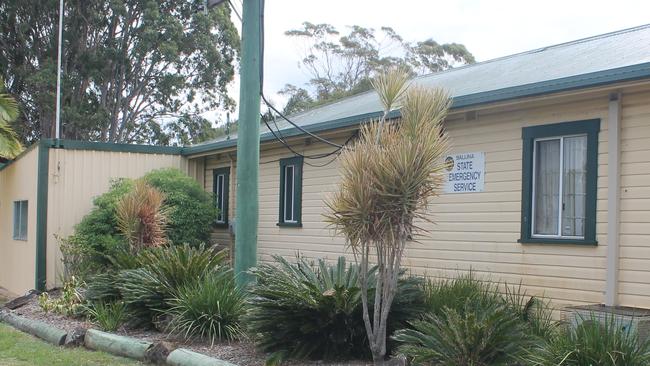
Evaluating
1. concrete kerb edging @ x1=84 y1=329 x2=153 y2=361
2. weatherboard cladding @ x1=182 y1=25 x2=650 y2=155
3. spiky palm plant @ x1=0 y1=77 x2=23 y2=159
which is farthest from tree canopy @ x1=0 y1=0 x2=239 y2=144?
concrete kerb edging @ x1=84 y1=329 x2=153 y2=361

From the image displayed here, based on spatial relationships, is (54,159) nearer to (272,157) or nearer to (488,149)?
(272,157)

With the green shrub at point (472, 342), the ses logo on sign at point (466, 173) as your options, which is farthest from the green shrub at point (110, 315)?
the ses logo on sign at point (466, 173)

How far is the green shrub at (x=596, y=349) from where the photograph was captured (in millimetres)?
5762

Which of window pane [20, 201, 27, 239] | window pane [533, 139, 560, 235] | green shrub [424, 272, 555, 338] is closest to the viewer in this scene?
green shrub [424, 272, 555, 338]

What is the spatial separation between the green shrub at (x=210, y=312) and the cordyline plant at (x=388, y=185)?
2.30 m

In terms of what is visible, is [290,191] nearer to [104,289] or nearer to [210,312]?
[104,289]

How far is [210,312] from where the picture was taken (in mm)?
8898

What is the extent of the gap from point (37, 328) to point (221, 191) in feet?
22.6

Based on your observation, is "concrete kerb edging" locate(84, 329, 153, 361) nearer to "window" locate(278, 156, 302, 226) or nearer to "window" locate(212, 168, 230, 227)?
"window" locate(278, 156, 302, 226)

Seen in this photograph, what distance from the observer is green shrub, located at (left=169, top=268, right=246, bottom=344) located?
8766 mm

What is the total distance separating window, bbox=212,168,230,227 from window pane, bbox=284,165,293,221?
2407 mm

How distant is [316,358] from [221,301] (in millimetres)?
1831

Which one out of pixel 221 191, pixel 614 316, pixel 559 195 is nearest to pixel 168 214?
pixel 221 191

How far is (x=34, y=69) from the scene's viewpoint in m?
30.6
